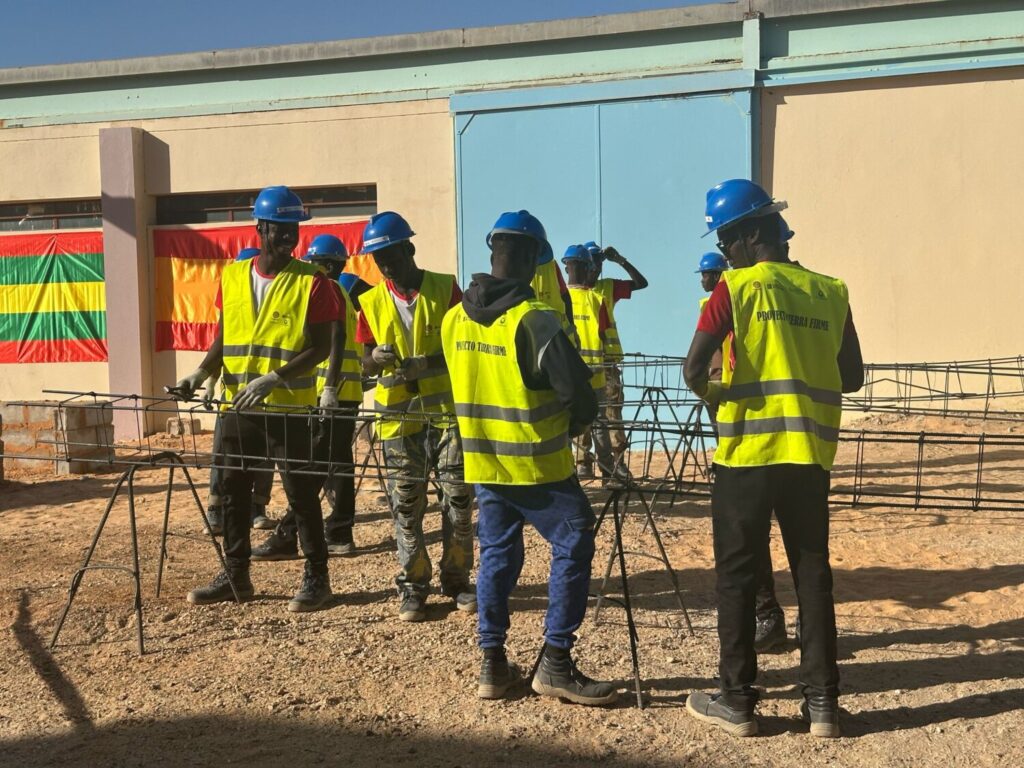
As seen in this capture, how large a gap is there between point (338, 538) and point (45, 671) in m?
2.59

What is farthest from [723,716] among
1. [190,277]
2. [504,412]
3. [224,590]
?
[190,277]

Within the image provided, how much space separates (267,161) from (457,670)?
10592mm

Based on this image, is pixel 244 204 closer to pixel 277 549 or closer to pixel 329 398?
pixel 277 549

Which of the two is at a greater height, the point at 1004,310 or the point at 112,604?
the point at 1004,310

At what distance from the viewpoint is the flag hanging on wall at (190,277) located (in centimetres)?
1423

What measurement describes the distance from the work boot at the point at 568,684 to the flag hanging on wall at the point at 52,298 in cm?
1216

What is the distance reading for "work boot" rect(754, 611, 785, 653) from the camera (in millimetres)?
4969

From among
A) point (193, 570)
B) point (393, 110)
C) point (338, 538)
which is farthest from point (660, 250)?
point (193, 570)

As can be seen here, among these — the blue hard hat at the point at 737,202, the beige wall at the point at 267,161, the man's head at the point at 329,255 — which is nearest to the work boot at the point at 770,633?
the blue hard hat at the point at 737,202

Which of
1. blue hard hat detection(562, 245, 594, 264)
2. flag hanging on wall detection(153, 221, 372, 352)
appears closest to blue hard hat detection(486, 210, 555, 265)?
blue hard hat detection(562, 245, 594, 264)

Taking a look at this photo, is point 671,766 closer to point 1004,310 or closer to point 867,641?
point 867,641

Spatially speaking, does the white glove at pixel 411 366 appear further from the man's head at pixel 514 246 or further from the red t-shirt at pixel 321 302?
the man's head at pixel 514 246

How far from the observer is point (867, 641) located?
511 centimetres

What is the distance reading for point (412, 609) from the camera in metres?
5.54
